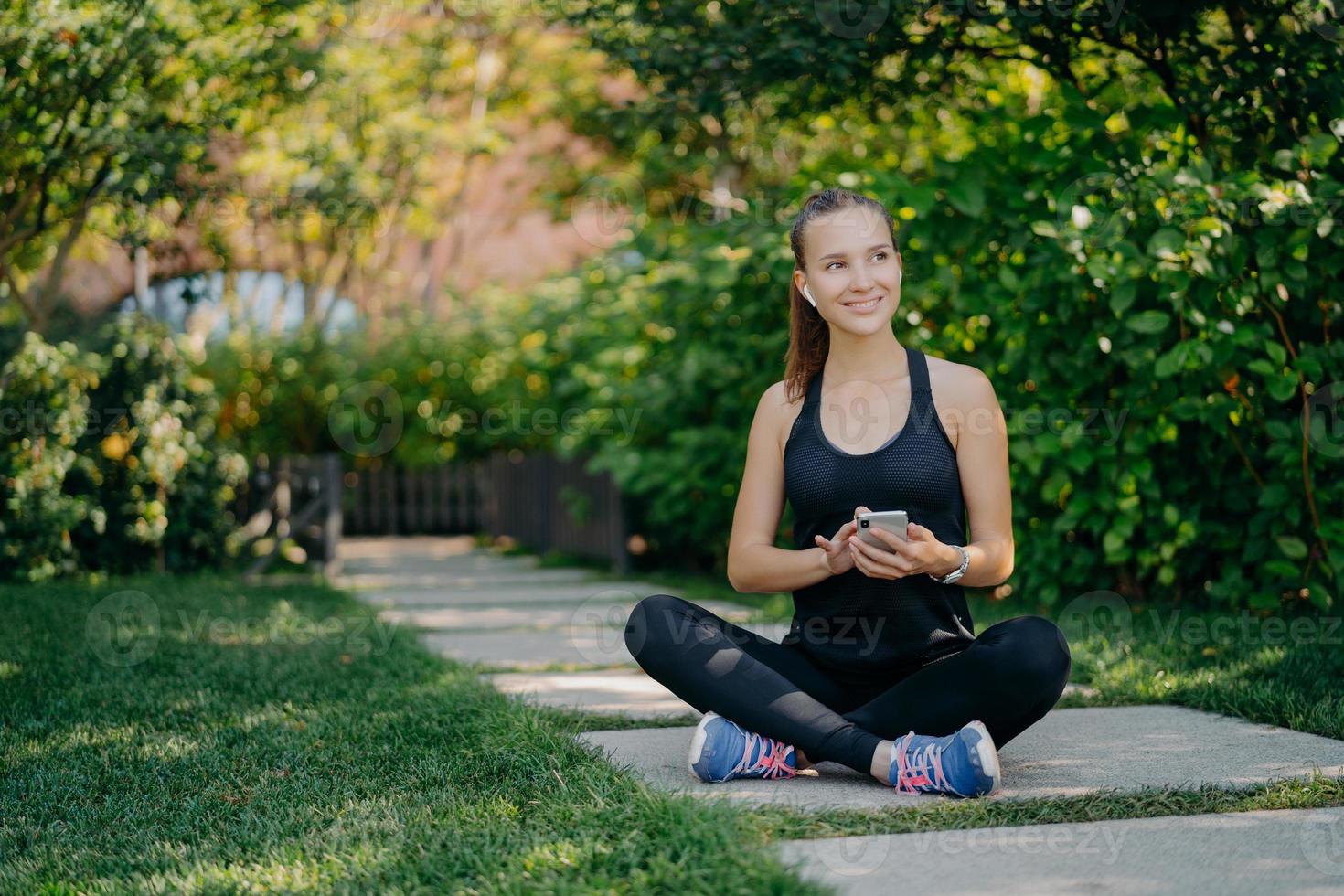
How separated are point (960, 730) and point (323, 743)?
1.65 metres

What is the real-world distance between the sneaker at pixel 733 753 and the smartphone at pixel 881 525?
513 mm

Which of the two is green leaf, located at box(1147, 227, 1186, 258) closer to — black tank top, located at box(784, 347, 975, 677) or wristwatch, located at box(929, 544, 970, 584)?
black tank top, located at box(784, 347, 975, 677)

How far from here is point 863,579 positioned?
285 cm

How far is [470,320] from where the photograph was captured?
1318 cm

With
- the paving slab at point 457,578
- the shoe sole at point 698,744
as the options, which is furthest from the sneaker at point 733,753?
the paving slab at point 457,578

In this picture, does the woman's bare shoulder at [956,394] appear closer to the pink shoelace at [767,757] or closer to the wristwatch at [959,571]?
the wristwatch at [959,571]

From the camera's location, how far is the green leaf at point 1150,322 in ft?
14.6

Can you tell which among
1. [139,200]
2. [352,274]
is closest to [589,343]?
[139,200]

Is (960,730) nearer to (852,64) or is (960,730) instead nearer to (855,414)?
(855,414)

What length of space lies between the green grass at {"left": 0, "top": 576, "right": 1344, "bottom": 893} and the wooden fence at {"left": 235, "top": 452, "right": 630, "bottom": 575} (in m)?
3.66

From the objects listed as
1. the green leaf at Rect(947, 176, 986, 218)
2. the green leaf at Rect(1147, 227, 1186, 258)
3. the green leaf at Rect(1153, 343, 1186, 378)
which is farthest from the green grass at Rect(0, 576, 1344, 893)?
the green leaf at Rect(947, 176, 986, 218)

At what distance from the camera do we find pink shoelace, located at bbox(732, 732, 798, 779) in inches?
108

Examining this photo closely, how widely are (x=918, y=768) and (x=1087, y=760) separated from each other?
22.6 inches

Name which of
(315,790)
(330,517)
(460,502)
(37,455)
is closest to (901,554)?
(315,790)
